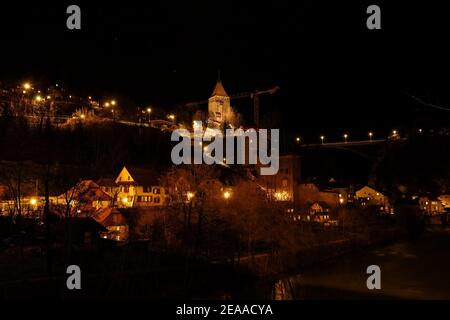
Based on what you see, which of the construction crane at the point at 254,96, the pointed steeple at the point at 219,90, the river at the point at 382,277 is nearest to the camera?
the river at the point at 382,277

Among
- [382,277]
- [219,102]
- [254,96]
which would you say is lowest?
[382,277]

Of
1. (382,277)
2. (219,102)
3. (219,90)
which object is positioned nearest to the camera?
(382,277)

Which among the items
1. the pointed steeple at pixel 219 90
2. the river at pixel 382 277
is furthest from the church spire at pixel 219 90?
the river at pixel 382 277

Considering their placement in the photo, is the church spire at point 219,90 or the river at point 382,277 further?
the church spire at point 219,90

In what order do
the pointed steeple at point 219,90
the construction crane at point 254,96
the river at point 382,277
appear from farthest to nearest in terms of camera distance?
the pointed steeple at point 219,90
the construction crane at point 254,96
the river at point 382,277

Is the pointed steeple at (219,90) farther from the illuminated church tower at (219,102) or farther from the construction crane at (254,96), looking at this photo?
the construction crane at (254,96)

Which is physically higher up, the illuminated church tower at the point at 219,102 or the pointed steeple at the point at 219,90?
the pointed steeple at the point at 219,90

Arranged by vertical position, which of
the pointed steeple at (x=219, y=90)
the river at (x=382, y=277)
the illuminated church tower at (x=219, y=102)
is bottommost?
the river at (x=382, y=277)

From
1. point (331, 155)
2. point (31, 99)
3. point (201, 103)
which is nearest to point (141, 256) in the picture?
point (31, 99)

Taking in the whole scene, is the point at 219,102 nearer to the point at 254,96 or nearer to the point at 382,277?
the point at 254,96

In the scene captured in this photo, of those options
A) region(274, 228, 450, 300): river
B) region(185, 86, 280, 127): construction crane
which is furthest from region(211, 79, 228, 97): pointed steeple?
region(274, 228, 450, 300): river

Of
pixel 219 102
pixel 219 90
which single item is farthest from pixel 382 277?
pixel 219 90
